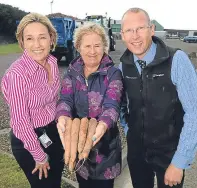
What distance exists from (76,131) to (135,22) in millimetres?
954

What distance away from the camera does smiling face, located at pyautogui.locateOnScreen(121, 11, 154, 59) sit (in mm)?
2584

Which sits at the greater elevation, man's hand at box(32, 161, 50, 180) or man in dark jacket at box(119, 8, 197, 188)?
man in dark jacket at box(119, 8, 197, 188)

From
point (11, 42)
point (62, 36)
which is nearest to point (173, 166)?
point (62, 36)

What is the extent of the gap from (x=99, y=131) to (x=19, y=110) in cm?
65

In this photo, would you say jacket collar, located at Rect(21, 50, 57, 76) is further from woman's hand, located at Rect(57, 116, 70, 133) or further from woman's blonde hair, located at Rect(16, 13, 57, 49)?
woman's hand, located at Rect(57, 116, 70, 133)

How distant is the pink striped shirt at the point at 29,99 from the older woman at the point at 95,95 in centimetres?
14

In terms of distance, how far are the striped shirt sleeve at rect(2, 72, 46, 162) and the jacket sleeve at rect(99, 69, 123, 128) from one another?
58 cm

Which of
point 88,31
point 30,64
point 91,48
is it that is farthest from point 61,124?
point 88,31

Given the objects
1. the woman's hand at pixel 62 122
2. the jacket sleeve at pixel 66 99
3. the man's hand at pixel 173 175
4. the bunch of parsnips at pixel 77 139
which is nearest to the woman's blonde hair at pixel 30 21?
the jacket sleeve at pixel 66 99

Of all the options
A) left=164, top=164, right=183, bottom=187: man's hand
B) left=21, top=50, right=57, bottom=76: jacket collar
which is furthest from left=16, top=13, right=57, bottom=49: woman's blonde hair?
left=164, top=164, right=183, bottom=187: man's hand

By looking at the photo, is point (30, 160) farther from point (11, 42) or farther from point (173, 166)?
point (11, 42)

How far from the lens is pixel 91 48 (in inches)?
106

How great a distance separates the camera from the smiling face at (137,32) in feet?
8.48

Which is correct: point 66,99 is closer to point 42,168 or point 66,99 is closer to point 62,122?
point 62,122
